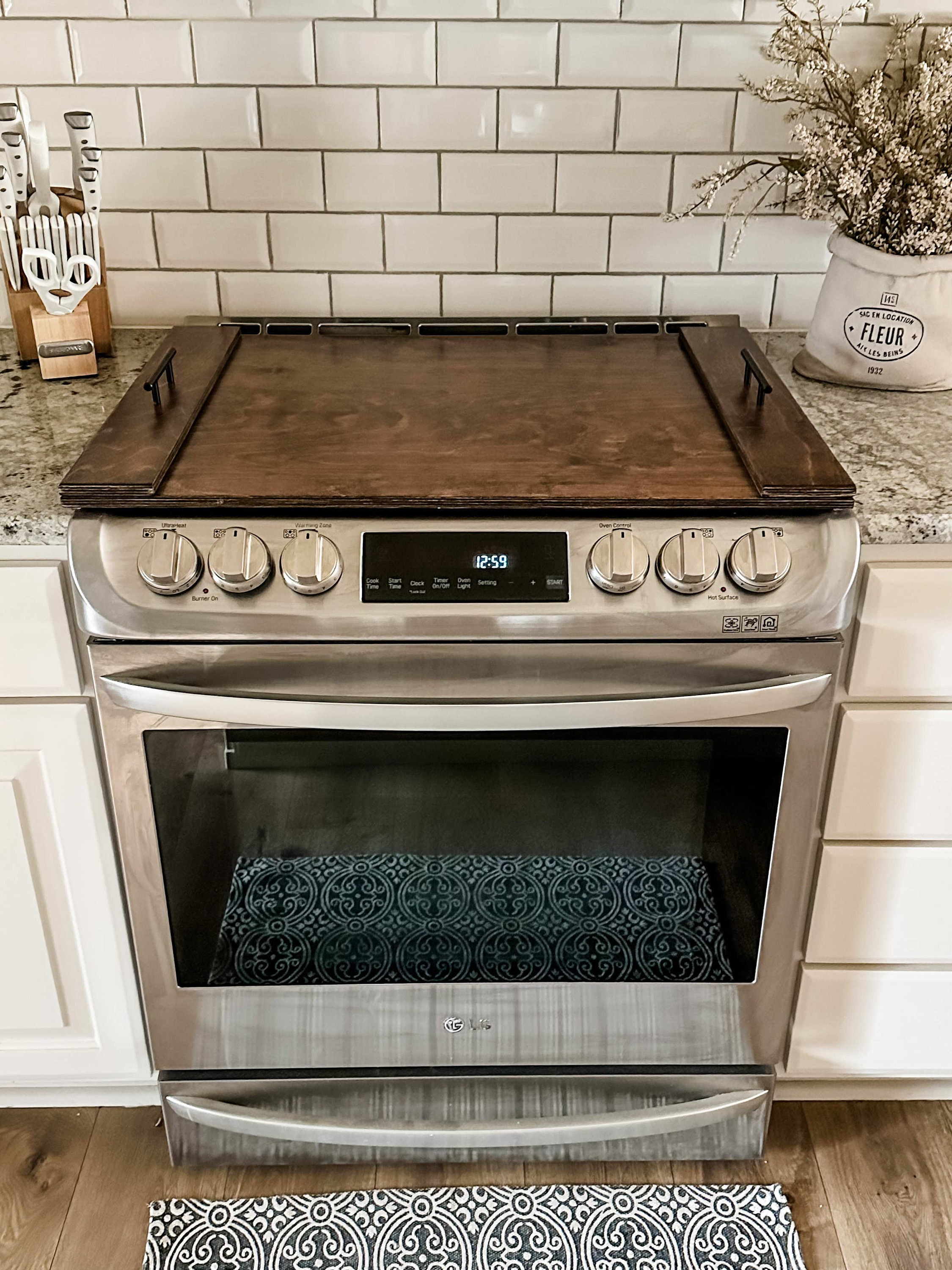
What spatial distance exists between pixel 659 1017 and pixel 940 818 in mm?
428

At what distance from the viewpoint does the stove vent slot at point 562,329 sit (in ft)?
5.57

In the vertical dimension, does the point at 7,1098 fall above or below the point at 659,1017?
below

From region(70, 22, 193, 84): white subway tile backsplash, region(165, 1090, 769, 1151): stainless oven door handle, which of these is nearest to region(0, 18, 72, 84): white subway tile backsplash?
region(70, 22, 193, 84): white subway tile backsplash

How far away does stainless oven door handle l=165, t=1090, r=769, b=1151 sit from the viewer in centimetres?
151

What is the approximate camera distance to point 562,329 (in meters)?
1.70

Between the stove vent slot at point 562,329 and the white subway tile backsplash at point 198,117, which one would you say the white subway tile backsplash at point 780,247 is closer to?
the stove vent slot at point 562,329

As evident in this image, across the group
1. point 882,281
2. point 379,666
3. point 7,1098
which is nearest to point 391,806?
point 379,666

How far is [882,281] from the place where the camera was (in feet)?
4.91

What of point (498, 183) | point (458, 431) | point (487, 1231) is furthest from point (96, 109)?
point (487, 1231)

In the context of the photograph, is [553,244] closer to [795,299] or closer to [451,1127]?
[795,299]

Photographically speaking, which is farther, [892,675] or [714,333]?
[714,333]

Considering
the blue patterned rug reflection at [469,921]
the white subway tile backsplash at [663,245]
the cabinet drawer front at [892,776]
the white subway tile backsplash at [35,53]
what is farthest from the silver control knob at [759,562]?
the white subway tile backsplash at [35,53]

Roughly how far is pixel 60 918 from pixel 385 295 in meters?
1.00

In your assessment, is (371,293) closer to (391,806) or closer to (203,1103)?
(391,806)
